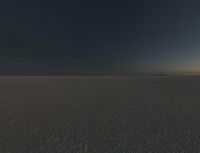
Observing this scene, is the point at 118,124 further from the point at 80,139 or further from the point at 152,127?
the point at 80,139

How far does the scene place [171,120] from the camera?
7.27 m

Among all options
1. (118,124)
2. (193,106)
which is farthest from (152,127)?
(193,106)

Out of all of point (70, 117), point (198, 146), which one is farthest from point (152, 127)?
point (70, 117)

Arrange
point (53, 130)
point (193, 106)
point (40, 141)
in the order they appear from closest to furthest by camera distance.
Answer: point (40, 141)
point (53, 130)
point (193, 106)

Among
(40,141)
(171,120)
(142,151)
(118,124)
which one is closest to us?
(142,151)

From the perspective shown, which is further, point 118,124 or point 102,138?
point 118,124

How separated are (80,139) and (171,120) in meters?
3.48

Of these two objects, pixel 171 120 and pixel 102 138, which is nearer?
pixel 102 138

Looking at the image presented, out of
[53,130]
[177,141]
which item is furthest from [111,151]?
[53,130]

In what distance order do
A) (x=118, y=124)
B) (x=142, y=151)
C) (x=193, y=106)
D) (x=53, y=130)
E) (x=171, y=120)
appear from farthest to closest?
1. (x=193, y=106)
2. (x=171, y=120)
3. (x=118, y=124)
4. (x=53, y=130)
5. (x=142, y=151)

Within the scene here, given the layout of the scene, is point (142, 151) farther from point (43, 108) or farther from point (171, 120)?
point (43, 108)

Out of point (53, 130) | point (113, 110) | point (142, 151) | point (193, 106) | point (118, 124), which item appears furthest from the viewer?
point (193, 106)

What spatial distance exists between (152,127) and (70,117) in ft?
9.61

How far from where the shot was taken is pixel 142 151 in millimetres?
4688
